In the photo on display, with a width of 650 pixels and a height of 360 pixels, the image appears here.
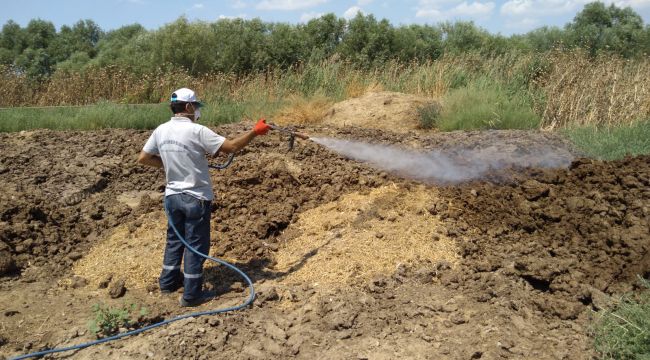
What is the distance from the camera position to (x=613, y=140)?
8.20 m

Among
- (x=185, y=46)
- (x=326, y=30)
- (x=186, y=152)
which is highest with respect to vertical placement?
(x=326, y=30)

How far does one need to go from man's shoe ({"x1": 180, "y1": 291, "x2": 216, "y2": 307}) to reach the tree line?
37.1 feet

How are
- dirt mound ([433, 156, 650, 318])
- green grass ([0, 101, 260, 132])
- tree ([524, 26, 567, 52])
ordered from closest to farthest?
dirt mound ([433, 156, 650, 318])
green grass ([0, 101, 260, 132])
tree ([524, 26, 567, 52])

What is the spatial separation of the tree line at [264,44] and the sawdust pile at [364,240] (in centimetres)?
936

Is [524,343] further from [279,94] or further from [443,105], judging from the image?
[279,94]

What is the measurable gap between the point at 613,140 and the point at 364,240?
4764mm

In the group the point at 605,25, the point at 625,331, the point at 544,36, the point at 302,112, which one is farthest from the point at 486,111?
the point at 605,25

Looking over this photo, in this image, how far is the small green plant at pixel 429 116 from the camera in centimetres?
1048

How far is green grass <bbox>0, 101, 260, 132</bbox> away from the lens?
10.6m

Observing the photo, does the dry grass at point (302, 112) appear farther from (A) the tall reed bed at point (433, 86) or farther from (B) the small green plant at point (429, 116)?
(B) the small green plant at point (429, 116)

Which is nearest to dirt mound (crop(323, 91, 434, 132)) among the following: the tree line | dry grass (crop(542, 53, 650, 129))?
dry grass (crop(542, 53, 650, 129))

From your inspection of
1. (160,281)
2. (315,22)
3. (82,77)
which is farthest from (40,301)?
(315,22)

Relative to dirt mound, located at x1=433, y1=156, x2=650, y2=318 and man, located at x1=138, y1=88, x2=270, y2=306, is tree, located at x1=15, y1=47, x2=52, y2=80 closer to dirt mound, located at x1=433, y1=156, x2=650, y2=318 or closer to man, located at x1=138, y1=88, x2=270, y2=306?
man, located at x1=138, y1=88, x2=270, y2=306

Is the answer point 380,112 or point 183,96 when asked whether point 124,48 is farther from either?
point 183,96
